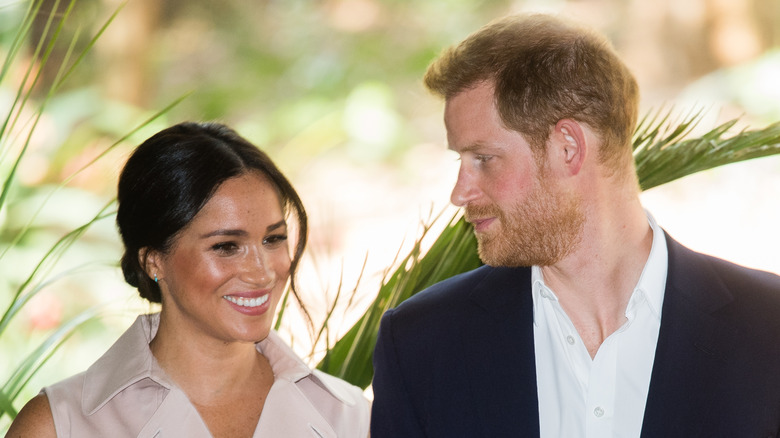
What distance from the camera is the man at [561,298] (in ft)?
5.74

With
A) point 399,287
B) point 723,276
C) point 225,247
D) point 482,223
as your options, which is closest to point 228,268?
point 225,247

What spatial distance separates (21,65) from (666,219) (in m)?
3.59

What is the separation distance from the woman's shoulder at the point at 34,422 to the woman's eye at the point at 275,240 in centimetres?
53

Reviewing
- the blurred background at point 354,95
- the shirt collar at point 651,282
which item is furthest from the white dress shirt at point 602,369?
the blurred background at point 354,95

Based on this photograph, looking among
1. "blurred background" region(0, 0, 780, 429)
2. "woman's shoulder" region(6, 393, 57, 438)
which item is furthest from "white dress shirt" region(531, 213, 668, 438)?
"blurred background" region(0, 0, 780, 429)

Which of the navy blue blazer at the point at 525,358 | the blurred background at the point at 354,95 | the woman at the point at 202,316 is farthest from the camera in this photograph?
the blurred background at the point at 354,95

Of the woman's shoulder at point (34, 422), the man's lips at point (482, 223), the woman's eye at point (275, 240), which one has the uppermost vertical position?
the woman's eye at point (275, 240)

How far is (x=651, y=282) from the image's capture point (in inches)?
72.5

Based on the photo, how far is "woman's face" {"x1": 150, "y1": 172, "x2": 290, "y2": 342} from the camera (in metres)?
1.94

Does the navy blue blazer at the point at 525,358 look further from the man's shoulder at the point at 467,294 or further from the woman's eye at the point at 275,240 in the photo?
the woman's eye at the point at 275,240

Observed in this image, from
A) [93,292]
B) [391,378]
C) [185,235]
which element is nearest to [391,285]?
[391,378]

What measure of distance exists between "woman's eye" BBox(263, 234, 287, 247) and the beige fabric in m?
0.27

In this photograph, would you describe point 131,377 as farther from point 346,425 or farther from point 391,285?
point 391,285

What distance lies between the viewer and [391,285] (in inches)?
83.9
